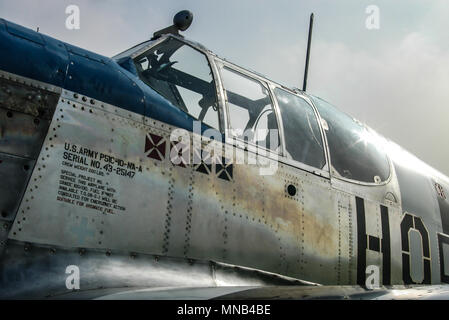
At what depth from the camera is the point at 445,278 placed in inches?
263

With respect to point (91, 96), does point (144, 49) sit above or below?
above

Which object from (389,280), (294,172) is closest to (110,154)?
(294,172)

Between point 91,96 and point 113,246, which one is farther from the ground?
point 91,96

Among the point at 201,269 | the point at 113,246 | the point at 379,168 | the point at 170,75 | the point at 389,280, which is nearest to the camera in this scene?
the point at 113,246

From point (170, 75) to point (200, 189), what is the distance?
4.35ft

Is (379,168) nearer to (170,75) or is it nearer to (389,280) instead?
(389,280)

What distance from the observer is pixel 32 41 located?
13.6 feet

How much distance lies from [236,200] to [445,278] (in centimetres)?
345

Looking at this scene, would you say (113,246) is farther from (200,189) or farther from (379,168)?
(379,168)

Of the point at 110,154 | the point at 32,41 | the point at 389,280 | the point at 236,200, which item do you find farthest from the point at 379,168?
the point at 32,41
